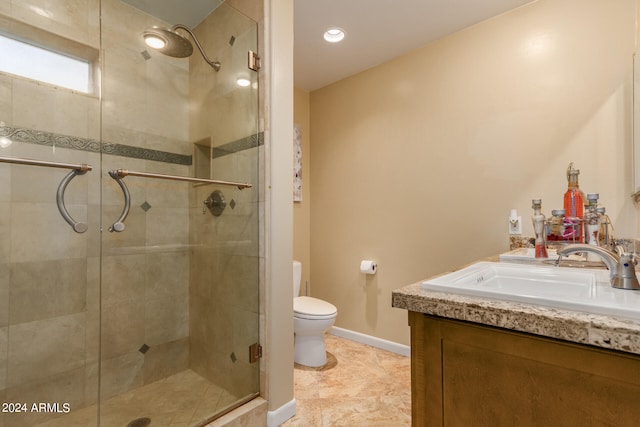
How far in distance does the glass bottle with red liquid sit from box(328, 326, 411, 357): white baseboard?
1394 mm

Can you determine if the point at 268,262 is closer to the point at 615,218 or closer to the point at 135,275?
the point at 135,275

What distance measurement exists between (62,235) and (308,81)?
7.33 feet

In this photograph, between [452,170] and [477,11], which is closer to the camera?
[477,11]

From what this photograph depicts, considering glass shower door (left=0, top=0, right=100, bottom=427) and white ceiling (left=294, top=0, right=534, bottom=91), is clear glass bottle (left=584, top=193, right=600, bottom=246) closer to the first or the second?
white ceiling (left=294, top=0, right=534, bottom=91)

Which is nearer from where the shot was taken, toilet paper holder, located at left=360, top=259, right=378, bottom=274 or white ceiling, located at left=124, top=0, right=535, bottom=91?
white ceiling, located at left=124, top=0, right=535, bottom=91

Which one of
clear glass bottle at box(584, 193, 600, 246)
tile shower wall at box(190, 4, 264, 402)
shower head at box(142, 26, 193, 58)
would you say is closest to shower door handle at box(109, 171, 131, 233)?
tile shower wall at box(190, 4, 264, 402)

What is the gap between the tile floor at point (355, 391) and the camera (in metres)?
1.67

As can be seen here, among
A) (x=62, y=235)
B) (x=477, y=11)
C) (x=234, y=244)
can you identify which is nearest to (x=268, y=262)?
(x=234, y=244)

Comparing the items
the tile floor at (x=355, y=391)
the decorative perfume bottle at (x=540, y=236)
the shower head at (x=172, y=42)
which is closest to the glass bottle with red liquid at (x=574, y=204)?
the decorative perfume bottle at (x=540, y=236)

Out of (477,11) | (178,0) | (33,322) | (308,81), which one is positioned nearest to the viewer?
(33,322)

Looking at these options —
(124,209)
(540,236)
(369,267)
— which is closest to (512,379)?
(540,236)

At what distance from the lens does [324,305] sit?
2.34 metres

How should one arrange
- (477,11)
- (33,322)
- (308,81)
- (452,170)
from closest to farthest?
(33,322), (477,11), (452,170), (308,81)

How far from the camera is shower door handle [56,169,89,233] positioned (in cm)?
151
